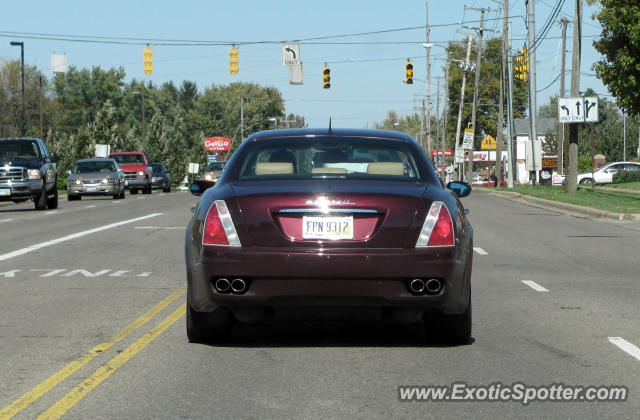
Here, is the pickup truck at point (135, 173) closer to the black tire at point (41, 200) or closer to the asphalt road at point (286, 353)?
the black tire at point (41, 200)

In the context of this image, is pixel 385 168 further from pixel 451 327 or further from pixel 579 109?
pixel 579 109

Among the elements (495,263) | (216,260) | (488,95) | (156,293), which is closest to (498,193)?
(495,263)

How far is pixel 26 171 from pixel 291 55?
19.7 m

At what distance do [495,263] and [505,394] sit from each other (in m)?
8.96

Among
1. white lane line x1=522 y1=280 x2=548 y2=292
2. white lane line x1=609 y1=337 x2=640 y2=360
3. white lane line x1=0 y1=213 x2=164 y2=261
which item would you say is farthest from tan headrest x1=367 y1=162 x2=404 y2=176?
white lane line x1=0 y1=213 x2=164 y2=261

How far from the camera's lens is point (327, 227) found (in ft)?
25.3

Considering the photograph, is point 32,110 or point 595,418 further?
point 32,110

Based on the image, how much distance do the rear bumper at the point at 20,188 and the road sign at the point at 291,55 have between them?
19119 millimetres

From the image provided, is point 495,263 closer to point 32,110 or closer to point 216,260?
point 216,260

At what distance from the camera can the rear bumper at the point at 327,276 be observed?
758 centimetres

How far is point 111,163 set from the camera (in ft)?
152

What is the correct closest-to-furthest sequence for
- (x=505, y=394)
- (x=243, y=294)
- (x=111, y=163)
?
(x=505, y=394) → (x=243, y=294) → (x=111, y=163)

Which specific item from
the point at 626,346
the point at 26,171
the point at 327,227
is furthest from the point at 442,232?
the point at 26,171

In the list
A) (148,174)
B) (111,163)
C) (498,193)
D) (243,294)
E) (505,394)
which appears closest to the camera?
(505,394)
